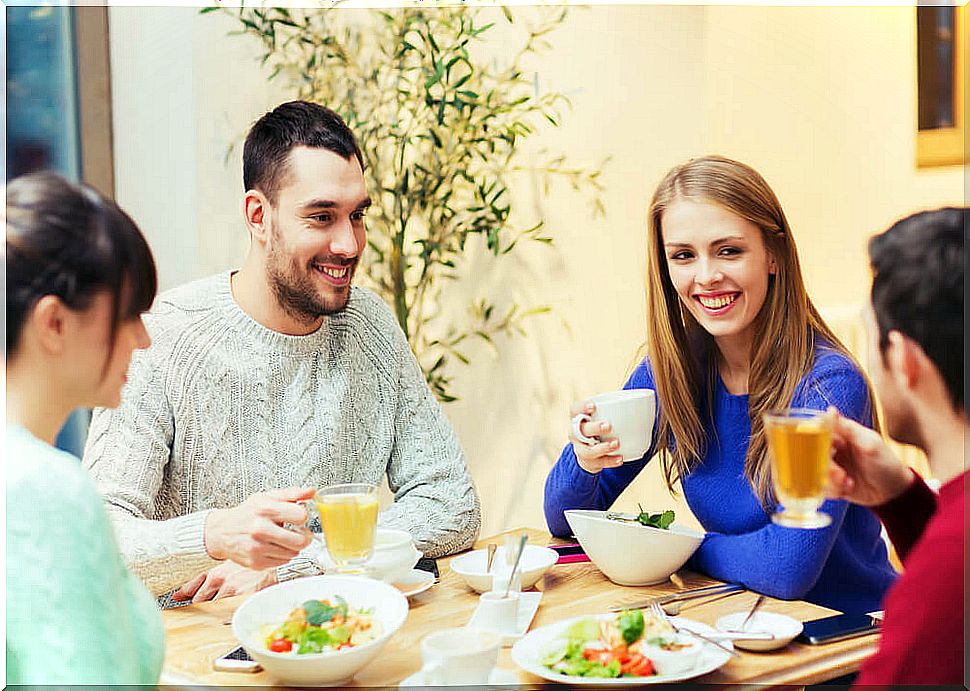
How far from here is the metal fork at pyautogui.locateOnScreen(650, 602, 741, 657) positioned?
144 cm

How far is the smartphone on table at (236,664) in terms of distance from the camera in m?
1.44

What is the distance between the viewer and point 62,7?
2953 millimetres

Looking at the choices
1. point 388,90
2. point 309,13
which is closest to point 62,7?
point 309,13

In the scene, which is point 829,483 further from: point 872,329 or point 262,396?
point 262,396

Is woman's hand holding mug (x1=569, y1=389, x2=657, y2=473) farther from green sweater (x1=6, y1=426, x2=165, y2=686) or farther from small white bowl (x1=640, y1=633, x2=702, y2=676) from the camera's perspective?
green sweater (x1=6, y1=426, x2=165, y2=686)

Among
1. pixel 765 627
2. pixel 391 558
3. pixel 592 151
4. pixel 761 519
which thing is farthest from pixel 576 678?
pixel 592 151

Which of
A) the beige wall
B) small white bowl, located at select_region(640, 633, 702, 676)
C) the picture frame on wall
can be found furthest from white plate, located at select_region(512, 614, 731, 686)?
the picture frame on wall

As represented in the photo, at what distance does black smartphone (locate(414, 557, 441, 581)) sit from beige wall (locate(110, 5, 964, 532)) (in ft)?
4.61

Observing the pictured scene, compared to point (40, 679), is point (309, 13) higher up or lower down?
higher up

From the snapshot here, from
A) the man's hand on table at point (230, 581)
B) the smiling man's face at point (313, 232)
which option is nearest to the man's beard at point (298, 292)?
the smiling man's face at point (313, 232)

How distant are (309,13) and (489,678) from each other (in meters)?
2.24

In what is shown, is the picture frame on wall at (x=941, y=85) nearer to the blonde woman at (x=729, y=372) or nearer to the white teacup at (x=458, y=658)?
the blonde woman at (x=729, y=372)

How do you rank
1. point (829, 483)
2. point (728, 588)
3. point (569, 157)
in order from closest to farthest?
point (829, 483) → point (728, 588) → point (569, 157)

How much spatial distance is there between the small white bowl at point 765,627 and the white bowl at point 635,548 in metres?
0.16
